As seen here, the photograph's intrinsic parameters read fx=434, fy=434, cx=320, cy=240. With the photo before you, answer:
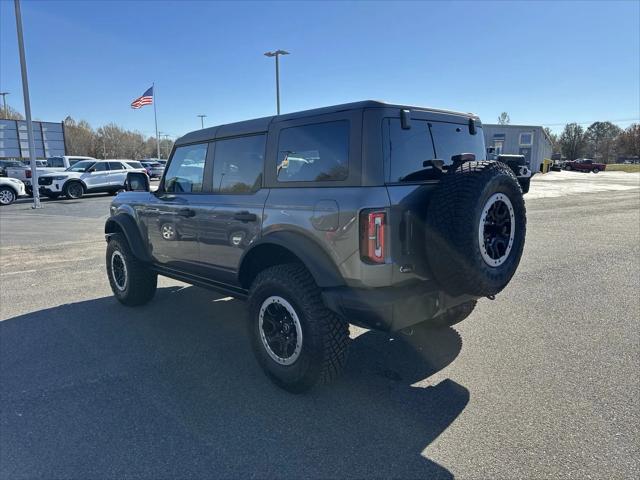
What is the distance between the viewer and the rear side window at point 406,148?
281 centimetres

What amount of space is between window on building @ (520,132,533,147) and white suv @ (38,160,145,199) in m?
39.5

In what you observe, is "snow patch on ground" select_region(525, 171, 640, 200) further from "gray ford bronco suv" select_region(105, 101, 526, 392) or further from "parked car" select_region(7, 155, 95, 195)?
"parked car" select_region(7, 155, 95, 195)

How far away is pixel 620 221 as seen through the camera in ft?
39.2

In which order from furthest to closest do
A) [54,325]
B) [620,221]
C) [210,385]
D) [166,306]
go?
1. [620,221]
2. [166,306]
3. [54,325]
4. [210,385]

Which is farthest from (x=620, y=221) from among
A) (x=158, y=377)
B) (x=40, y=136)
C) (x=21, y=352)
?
(x=40, y=136)

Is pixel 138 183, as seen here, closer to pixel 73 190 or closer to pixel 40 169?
pixel 73 190

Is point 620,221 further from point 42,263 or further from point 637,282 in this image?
point 42,263

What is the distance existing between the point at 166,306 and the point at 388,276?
11.0 feet

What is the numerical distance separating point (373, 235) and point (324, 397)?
50.3 inches

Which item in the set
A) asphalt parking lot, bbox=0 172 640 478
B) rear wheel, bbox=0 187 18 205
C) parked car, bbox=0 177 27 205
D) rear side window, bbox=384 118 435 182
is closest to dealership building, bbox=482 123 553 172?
parked car, bbox=0 177 27 205

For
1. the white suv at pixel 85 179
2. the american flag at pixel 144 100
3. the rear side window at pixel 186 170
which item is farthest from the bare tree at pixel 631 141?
the rear side window at pixel 186 170

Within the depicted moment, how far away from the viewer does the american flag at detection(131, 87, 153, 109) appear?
83.5 ft

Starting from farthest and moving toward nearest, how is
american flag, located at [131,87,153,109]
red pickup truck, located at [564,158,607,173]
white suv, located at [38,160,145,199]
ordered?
red pickup truck, located at [564,158,607,173]
american flag, located at [131,87,153,109]
white suv, located at [38,160,145,199]

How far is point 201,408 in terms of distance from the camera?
9.66 feet
